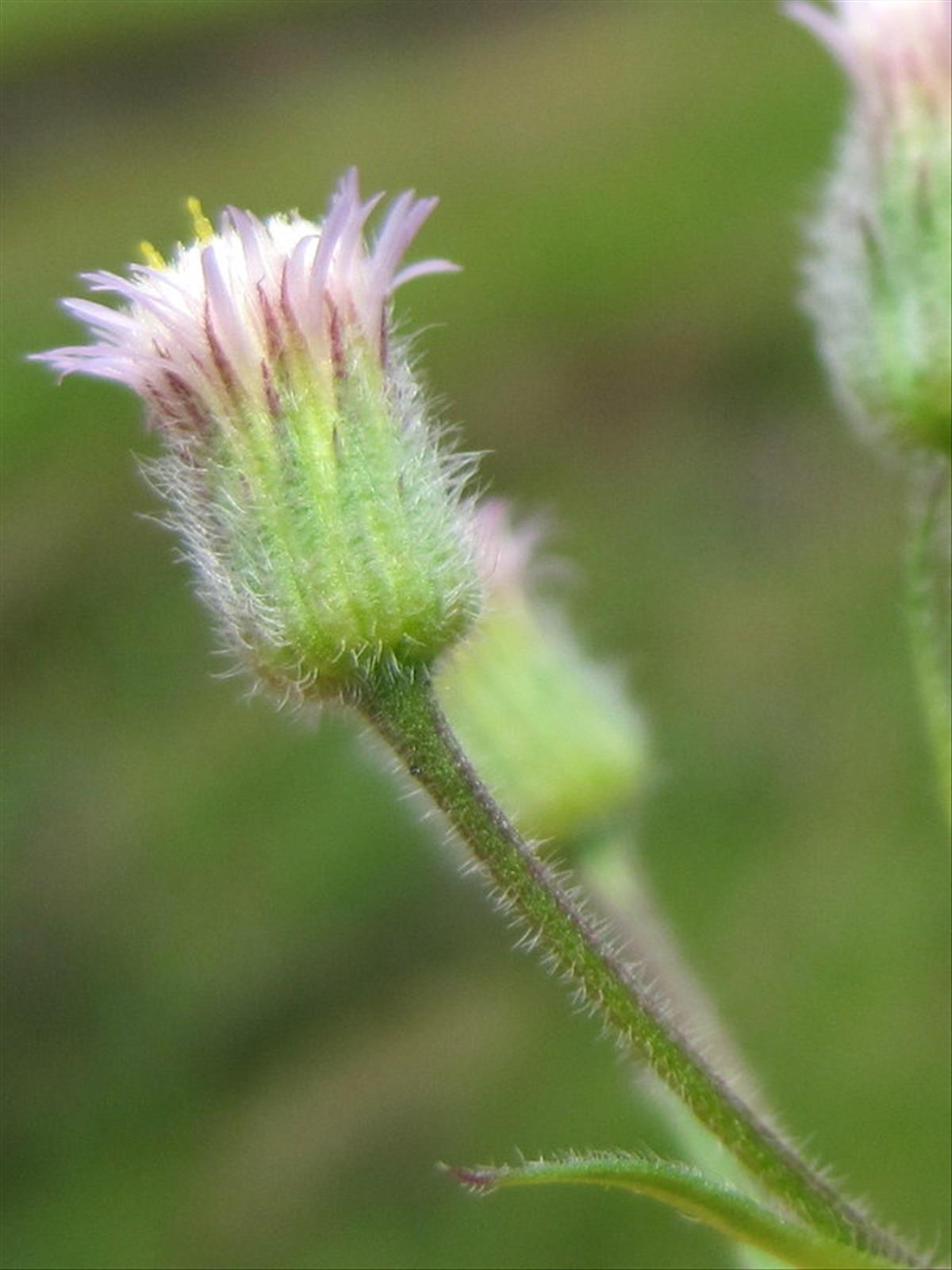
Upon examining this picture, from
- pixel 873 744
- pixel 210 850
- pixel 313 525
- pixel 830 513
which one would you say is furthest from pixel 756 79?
pixel 313 525

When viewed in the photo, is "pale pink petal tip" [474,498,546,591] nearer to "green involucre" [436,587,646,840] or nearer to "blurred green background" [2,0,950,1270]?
"green involucre" [436,587,646,840]

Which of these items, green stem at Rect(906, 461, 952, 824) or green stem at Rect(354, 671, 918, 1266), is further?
green stem at Rect(906, 461, 952, 824)

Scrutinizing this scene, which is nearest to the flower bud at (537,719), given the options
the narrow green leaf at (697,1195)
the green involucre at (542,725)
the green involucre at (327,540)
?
the green involucre at (542,725)

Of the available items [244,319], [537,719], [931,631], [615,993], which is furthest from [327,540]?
[537,719]

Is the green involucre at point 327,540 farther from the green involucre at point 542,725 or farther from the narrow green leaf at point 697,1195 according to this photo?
the green involucre at point 542,725

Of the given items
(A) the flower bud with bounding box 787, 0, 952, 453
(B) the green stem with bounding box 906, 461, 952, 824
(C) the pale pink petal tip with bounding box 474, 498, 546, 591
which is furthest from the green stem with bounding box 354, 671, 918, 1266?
(C) the pale pink petal tip with bounding box 474, 498, 546, 591

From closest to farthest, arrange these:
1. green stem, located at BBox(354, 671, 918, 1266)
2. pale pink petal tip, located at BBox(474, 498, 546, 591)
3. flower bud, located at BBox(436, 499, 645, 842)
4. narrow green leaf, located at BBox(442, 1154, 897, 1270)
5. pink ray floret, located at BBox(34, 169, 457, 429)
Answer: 1. narrow green leaf, located at BBox(442, 1154, 897, 1270)
2. green stem, located at BBox(354, 671, 918, 1266)
3. pink ray floret, located at BBox(34, 169, 457, 429)
4. flower bud, located at BBox(436, 499, 645, 842)
5. pale pink petal tip, located at BBox(474, 498, 546, 591)
